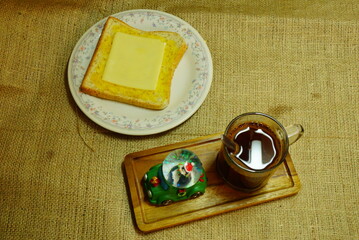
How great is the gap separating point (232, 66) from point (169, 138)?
277mm

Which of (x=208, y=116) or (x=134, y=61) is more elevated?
(x=134, y=61)

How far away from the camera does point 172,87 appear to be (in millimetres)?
957

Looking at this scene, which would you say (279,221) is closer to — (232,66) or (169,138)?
(169,138)

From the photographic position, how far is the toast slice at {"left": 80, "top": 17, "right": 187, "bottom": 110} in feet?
3.00

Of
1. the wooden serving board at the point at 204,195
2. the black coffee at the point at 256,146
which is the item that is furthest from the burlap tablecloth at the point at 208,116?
the black coffee at the point at 256,146

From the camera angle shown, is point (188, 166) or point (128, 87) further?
point (128, 87)

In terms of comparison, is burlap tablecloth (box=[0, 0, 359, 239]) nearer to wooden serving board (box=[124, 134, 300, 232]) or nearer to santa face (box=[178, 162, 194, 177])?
wooden serving board (box=[124, 134, 300, 232])

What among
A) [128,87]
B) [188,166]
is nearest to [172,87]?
[128,87]

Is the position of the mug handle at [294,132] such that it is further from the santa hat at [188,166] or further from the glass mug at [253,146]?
the santa hat at [188,166]

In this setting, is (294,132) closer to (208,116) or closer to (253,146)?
(253,146)

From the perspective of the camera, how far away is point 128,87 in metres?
0.93

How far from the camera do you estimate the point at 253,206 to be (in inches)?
32.9

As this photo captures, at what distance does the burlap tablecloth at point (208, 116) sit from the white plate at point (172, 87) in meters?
0.04

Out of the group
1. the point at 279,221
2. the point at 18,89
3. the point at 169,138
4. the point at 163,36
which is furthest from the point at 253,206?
the point at 18,89
